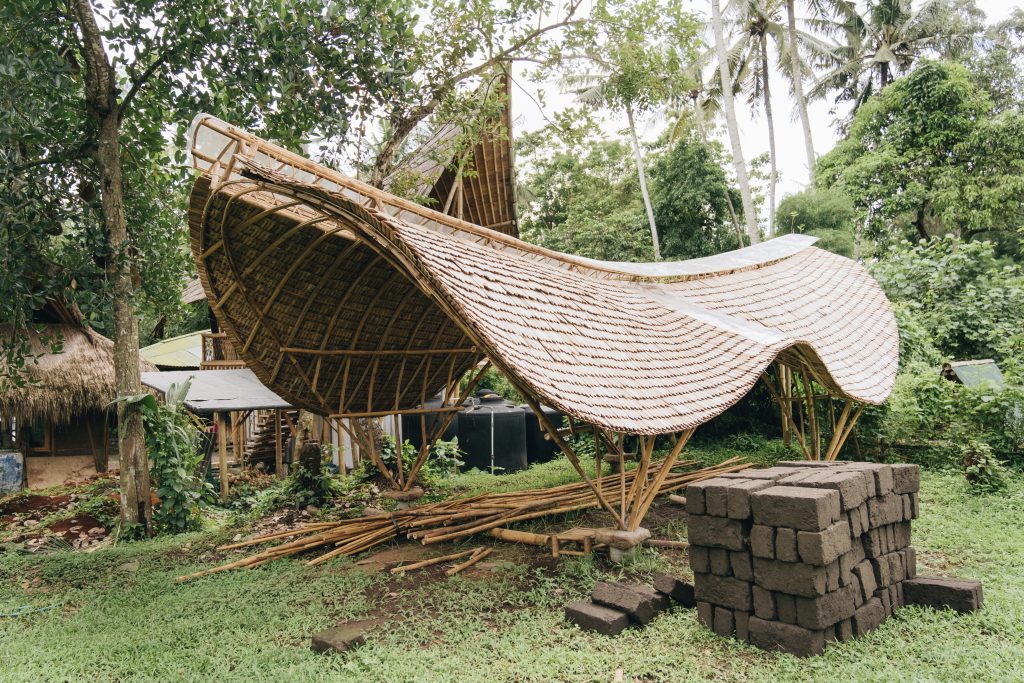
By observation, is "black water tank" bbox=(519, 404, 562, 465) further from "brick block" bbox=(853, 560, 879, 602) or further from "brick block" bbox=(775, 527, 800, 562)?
"brick block" bbox=(775, 527, 800, 562)

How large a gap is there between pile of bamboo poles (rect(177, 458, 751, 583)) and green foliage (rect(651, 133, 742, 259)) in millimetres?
13518

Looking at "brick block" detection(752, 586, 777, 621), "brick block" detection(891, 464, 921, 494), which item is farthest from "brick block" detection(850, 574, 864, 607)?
"brick block" detection(891, 464, 921, 494)

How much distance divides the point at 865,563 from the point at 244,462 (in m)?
11.6

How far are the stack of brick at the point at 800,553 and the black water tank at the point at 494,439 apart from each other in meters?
7.23

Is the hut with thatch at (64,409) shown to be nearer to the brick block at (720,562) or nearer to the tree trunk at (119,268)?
the tree trunk at (119,268)

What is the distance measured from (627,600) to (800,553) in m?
1.08

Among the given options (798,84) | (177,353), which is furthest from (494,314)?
(798,84)

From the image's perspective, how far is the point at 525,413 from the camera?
37.5 ft

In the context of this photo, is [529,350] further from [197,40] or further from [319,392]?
[197,40]

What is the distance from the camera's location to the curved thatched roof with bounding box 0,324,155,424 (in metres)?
11.0

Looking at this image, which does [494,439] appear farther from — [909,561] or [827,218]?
[827,218]

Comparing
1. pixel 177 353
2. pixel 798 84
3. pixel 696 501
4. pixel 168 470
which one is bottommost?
pixel 696 501

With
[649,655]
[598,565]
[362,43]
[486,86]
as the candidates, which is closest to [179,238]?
[362,43]

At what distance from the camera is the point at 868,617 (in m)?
3.66
